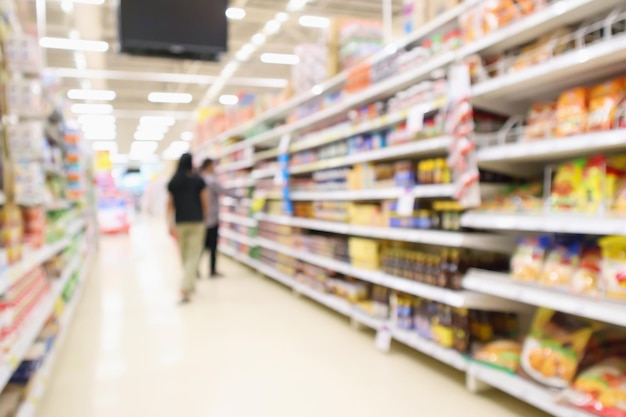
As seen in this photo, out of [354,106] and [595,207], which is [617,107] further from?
[354,106]

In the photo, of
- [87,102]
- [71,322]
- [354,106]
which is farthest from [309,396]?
[87,102]

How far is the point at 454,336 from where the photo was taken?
285cm

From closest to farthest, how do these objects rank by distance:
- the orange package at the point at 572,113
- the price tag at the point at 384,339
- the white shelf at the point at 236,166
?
the orange package at the point at 572,113
the price tag at the point at 384,339
the white shelf at the point at 236,166

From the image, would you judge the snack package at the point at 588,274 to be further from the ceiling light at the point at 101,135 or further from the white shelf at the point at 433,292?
the ceiling light at the point at 101,135

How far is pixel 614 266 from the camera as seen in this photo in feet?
6.47

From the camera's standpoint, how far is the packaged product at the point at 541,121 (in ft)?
7.71

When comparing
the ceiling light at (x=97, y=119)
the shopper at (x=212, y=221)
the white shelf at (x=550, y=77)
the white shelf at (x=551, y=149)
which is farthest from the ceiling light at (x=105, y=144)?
the white shelf at (x=551, y=149)

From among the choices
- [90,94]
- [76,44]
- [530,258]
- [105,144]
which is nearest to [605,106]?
[530,258]

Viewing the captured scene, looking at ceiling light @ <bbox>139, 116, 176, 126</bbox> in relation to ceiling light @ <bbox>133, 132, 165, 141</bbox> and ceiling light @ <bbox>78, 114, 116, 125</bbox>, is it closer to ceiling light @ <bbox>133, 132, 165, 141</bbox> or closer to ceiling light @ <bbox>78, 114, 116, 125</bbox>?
ceiling light @ <bbox>78, 114, 116, 125</bbox>

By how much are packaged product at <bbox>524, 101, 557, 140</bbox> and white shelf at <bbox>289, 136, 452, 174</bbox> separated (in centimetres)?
44

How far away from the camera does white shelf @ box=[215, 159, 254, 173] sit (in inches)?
276

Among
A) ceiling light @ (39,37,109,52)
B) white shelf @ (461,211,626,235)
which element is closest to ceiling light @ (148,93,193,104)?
ceiling light @ (39,37,109,52)

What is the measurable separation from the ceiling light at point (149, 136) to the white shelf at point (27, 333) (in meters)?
24.3

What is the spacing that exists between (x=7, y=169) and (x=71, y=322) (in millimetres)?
2116
